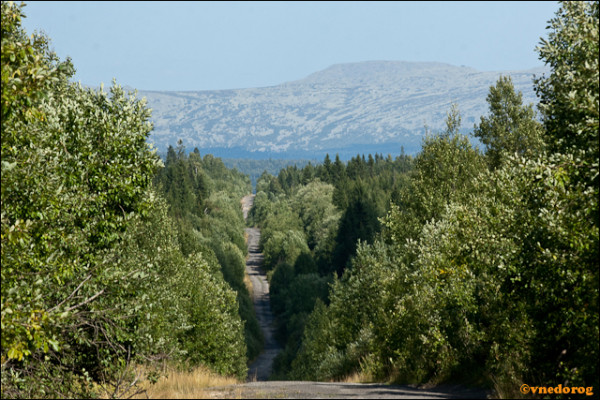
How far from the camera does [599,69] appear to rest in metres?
13.2

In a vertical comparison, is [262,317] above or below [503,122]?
below

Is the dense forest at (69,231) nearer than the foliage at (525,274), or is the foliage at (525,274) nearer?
the dense forest at (69,231)

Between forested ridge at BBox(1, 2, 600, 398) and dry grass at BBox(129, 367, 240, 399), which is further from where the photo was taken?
dry grass at BBox(129, 367, 240, 399)

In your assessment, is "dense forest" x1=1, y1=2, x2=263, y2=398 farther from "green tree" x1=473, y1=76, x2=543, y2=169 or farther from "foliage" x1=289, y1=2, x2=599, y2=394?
"green tree" x1=473, y1=76, x2=543, y2=169

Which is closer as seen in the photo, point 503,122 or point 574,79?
point 574,79

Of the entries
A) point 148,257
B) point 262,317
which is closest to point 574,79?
point 148,257

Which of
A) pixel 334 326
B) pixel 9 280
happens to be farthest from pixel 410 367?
pixel 334 326

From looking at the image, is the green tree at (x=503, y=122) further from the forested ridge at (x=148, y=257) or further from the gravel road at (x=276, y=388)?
the gravel road at (x=276, y=388)

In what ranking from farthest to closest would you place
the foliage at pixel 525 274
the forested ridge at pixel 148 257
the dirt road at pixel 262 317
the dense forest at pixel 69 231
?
the dirt road at pixel 262 317, the foliage at pixel 525 274, the forested ridge at pixel 148 257, the dense forest at pixel 69 231

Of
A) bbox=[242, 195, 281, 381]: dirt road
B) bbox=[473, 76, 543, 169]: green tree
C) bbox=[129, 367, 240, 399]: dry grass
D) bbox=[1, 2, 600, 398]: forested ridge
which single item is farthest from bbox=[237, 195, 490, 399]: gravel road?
bbox=[473, 76, 543, 169]: green tree

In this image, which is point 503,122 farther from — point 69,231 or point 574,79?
point 69,231

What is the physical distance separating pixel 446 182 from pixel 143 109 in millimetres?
34887

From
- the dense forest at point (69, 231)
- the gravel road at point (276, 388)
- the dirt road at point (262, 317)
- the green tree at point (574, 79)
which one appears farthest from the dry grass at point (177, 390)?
the dirt road at point (262, 317)

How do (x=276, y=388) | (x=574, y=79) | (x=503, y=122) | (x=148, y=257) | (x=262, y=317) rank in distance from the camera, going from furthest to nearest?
(x=262, y=317), (x=503, y=122), (x=276, y=388), (x=148, y=257), (x=574, y=79)
